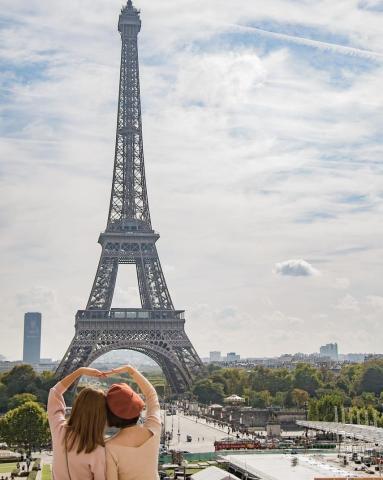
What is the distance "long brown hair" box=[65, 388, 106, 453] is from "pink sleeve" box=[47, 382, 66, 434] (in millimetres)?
218

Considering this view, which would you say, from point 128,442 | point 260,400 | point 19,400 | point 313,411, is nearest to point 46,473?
point 19,400

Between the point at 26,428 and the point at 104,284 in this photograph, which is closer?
the point at 26,428

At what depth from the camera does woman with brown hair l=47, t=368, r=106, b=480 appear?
5.75m

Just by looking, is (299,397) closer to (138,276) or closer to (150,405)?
(138,276)

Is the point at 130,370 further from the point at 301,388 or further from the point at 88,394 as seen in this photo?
the point at 301,388

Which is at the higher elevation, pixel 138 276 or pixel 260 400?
pixel 138 276

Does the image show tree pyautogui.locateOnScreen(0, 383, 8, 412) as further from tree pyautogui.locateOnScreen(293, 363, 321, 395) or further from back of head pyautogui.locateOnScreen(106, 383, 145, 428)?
back of head pyautogui.locateOnScreen(106, 383, 145, 428)

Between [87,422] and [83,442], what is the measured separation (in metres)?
0.14

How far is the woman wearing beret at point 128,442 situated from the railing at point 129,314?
89.7 metres

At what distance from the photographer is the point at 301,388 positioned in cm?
11331

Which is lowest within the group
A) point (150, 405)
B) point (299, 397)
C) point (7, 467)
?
point (7, 467)

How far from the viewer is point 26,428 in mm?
62188

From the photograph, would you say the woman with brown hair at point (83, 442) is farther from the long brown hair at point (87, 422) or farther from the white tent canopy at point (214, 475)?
the white tent canopy at point (214, 475)

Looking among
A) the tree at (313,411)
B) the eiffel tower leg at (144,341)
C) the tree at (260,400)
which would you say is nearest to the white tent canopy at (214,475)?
the tree at (313,411)
